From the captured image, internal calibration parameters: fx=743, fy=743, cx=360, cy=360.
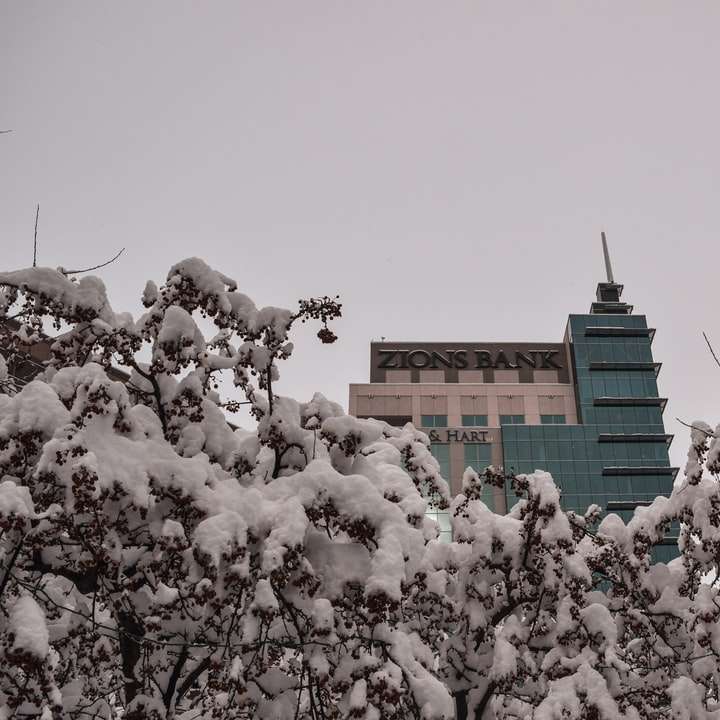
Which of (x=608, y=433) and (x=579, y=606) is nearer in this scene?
(x=579, y=606)

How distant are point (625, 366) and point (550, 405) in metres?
11.3

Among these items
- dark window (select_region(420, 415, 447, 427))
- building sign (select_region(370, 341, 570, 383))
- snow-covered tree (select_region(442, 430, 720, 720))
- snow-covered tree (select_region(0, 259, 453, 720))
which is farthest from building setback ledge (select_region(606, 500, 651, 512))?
snow-covered tree (select_region(0, 259, 453, 720))

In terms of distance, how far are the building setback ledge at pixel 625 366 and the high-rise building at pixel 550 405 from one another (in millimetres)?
124

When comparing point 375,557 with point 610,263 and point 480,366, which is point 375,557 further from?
point 610,263

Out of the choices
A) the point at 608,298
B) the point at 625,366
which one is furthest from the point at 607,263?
the point at 625,366

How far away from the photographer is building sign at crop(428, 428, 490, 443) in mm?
86812

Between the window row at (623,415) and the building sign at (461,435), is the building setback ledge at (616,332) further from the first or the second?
the building sign at (461,435)

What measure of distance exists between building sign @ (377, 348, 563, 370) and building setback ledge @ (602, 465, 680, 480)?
14.9m

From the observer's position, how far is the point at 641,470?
86688mm

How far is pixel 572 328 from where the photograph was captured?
9381 centimetres

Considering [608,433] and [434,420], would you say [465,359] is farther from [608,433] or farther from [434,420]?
[608,433]

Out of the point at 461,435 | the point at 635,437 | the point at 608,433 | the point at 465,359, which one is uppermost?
the point at 465,359

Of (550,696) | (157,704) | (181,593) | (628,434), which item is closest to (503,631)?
(550,696)

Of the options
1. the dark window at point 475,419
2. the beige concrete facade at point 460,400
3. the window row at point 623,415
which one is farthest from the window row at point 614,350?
A: the dark window at point 475,419
